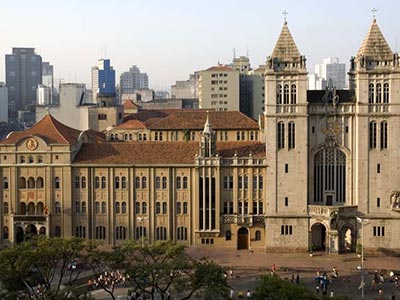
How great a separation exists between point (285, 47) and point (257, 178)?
16.9 metres

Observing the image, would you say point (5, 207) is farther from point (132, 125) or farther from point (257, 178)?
point (132, 125)

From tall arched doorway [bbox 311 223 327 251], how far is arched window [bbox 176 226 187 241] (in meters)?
16.2

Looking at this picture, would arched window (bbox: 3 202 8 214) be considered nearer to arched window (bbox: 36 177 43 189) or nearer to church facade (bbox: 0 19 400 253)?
church facade (bbox: 0 19 400 253)

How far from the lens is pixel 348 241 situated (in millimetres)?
103688

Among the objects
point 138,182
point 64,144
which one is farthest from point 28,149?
point 138,182

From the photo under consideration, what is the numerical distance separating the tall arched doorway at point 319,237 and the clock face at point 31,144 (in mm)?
37035

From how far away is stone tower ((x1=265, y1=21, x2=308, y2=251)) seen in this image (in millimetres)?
101438

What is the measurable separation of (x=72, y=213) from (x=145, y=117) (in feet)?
221

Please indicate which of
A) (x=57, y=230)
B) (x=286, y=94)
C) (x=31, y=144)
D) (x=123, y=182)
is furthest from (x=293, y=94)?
(x=57, y=230)

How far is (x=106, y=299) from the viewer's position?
7862 centimetres

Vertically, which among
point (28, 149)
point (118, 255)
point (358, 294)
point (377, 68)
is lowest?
point (358, 294)

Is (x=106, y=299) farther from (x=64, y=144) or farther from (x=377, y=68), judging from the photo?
(x=377, y=68)

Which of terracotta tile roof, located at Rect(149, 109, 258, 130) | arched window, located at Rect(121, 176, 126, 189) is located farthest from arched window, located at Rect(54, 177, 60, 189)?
terracotta tile roof, located at Rect(149, 109, 258, 130)

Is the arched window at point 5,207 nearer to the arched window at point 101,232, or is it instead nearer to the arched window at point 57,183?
the arched window at point 57,183
